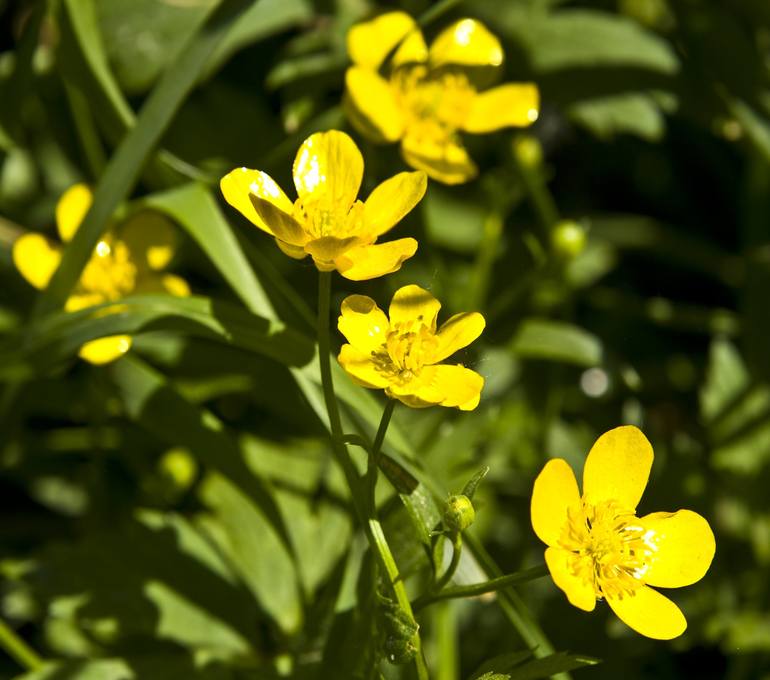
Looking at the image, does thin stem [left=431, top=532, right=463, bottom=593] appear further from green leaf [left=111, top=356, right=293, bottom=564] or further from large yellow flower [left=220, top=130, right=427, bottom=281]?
green leaf [left=111, top=356, right=293, bottom=564]

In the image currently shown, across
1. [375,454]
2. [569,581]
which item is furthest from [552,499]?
[375,454]

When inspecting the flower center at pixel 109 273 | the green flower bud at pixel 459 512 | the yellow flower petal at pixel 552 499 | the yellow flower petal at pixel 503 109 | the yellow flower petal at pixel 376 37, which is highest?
the yellow flower petal at pixel 376 37

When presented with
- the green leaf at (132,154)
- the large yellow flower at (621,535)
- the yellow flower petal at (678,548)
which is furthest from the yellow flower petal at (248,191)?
the yellow flower petal at (678,548)

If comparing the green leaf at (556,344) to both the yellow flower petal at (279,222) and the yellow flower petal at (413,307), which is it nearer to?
the yellow flower petal at (413,307)

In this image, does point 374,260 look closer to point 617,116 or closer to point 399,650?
point 399,650

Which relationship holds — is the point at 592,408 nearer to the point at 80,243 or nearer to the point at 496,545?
the point at 496,545

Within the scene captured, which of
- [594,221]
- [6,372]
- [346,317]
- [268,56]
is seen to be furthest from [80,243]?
[594,221]

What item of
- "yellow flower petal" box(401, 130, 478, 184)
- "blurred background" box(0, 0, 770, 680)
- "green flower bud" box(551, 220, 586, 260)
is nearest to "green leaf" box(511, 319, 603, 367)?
"blurred background" box(0, 0, 770, 680)
